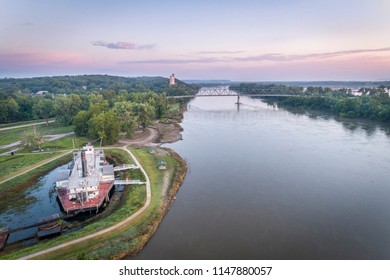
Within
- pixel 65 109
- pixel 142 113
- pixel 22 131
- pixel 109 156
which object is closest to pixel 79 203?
pixel 109 156

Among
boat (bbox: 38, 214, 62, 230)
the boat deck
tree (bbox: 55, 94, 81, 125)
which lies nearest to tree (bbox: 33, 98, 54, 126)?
tree (bbox: 55, 94, 81, 125)

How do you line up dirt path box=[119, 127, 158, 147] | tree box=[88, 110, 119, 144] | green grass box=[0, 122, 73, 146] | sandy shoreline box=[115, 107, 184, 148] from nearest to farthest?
tree box=[88, 110, 119, 144] → dirt path box=[119, 127, 158, 147] → sandy shoreline box=[115, 107, 184, 148] → green grass box=[0, 122, 73, 146]

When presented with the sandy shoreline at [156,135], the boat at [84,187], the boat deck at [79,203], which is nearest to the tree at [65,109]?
the sandy shoreline at [156,135]

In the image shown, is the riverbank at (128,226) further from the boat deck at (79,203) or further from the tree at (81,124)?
the tree at (81,124)

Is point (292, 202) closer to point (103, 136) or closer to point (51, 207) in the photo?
point (51, 207)

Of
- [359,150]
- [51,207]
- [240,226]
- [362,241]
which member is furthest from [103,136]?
[359,150]

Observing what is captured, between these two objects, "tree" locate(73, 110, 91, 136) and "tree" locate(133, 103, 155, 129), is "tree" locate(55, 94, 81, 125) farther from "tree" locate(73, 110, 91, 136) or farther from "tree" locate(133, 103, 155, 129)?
"tree" locate(133, 103, 155, 129)

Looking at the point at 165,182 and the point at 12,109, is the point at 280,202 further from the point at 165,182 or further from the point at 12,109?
the point at 12,109
